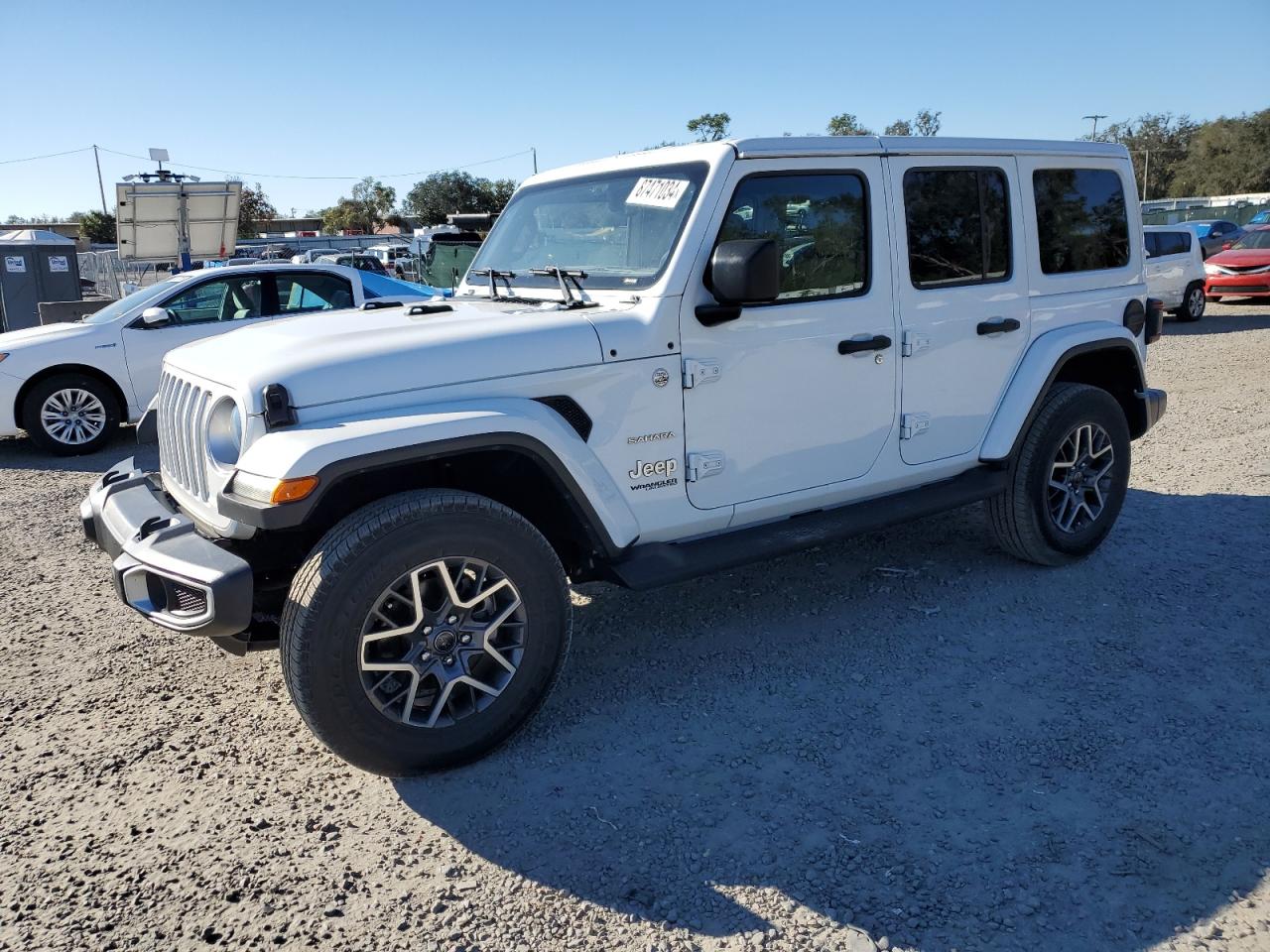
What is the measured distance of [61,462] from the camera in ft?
27.1

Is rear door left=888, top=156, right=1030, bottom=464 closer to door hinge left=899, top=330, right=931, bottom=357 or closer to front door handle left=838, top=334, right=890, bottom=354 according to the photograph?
door hinge left=899, top=330, right=931, bottom=357

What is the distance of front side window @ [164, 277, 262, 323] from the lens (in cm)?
871

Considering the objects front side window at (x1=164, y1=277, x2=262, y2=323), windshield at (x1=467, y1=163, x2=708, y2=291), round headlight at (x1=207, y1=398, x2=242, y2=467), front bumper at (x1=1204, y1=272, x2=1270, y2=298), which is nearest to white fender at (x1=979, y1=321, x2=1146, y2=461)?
windshield at (x1=467, y1=163, x2=708, y2=291)

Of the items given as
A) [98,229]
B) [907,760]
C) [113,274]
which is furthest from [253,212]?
[907,760]

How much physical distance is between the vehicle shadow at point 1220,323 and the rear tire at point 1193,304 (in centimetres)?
12

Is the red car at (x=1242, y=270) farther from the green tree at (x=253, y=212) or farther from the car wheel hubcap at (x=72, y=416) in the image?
the green tree at (x=253, y=212)

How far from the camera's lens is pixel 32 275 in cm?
1359

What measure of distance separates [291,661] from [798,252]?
2.47 metres

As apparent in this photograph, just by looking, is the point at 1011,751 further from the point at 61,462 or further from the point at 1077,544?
the point at 61,462

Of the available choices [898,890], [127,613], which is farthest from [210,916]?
[127,613]

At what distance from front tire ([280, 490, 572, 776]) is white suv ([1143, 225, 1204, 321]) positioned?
50.1 ft

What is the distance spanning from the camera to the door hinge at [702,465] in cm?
366

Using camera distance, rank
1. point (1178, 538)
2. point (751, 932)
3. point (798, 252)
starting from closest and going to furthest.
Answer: point (751, 932), point (798, 252), point (1178, 538)

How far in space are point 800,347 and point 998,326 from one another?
1240 millimetres
